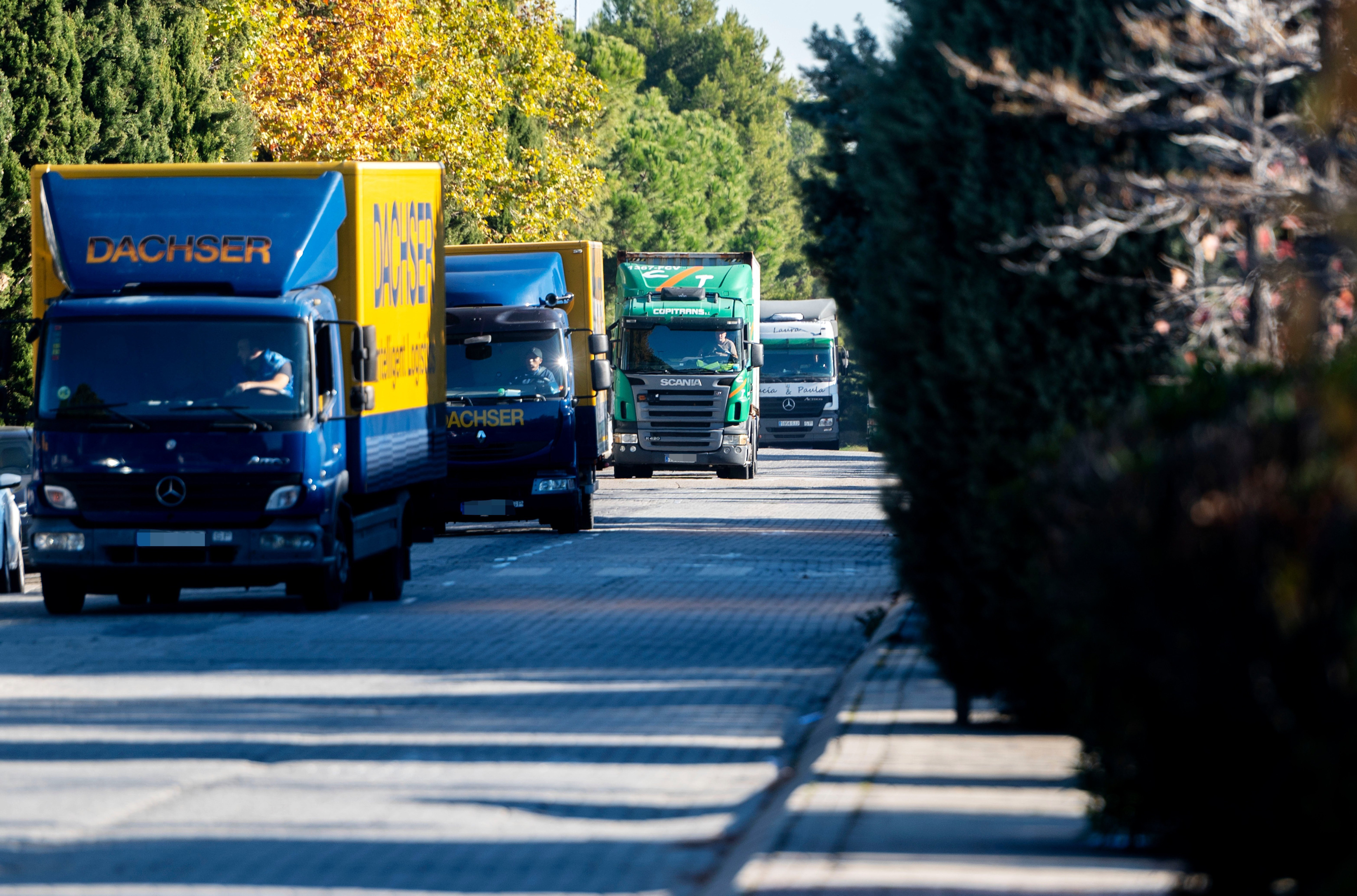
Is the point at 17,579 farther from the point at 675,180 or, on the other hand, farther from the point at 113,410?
the point at 675,180

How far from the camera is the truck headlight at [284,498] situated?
15.4 metres

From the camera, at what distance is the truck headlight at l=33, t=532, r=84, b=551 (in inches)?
606

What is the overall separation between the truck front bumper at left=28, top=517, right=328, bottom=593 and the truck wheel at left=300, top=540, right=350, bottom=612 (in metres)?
0.40

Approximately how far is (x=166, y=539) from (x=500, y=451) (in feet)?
34.0

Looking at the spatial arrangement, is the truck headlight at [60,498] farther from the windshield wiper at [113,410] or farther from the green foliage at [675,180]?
the green foliage at [675,180]

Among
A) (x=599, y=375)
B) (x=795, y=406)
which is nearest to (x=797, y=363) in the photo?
(x=795, y=406)

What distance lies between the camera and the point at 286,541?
15500 millimetres

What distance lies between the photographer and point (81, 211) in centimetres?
1566

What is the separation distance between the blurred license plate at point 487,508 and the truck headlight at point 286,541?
10.1m

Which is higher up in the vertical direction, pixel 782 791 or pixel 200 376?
pixel 200 376

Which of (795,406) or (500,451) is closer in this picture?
(500,451)

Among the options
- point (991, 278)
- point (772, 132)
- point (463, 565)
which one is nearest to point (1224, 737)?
point (991, 278)

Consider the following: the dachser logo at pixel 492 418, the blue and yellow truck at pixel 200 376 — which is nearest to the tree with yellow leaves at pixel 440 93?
the dachser logo at pixel 492 418

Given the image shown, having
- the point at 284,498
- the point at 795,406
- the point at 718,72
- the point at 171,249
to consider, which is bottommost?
the point at 795,406
